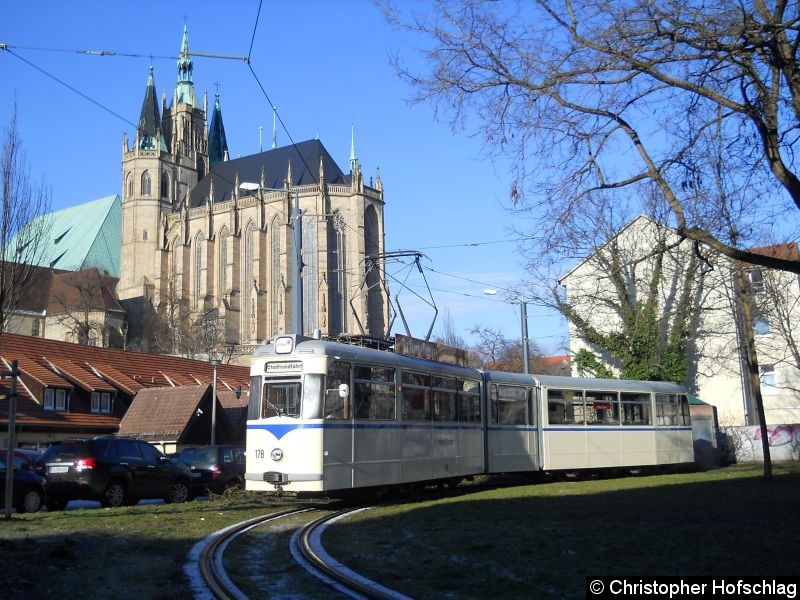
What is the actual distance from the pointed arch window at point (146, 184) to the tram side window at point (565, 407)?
94286mm

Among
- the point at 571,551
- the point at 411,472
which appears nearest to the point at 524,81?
the point at 571,551

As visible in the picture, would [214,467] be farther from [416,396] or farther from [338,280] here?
[338,280]

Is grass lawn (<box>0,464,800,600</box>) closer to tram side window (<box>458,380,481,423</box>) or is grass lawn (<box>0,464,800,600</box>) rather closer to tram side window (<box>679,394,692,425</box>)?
tram side window (<box>458,380,481,423</box>)

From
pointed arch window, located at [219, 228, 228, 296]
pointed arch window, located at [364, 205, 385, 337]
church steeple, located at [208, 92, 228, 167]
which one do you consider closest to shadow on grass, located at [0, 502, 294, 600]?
pointed arch window, located at [364, 205, 385, 337]

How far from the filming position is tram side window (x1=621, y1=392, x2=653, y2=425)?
2533 cm

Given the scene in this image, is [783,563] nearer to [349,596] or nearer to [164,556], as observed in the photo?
[349,596]

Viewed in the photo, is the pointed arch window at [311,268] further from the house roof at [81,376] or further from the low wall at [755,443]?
the low wall at [755,443]

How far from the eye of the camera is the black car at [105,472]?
17234mm

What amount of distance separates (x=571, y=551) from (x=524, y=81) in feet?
19.0

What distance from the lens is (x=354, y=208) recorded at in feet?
313

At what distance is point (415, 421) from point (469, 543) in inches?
290

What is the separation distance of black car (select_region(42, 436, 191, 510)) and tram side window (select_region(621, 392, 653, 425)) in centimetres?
1300

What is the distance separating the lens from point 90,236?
115 meters

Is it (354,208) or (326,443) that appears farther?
(354,208)
